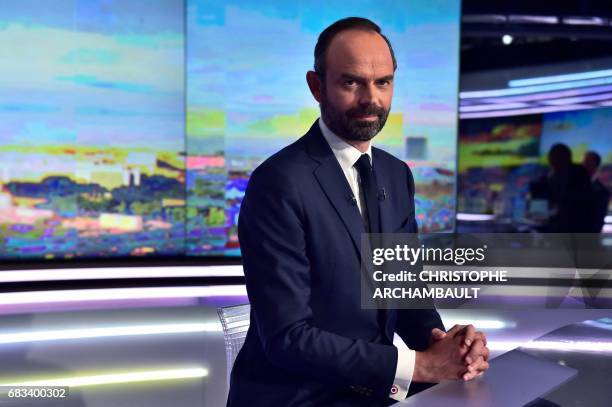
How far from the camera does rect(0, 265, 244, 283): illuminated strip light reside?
4371mm

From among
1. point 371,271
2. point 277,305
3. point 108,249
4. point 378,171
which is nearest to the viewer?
point 277,305

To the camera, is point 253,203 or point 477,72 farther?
point 477,72

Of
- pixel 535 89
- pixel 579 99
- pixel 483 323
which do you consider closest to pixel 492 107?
pixel 535 89

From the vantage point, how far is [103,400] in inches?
104

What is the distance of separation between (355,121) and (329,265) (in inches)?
10.9

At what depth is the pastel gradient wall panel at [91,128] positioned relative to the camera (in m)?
4.46

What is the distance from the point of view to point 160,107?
477 cm

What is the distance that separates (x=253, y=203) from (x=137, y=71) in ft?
13.3

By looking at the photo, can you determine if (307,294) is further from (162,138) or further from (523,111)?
(523,111)

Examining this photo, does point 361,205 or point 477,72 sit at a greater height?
point 477,72

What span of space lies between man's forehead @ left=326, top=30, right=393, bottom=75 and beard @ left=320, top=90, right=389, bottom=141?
2.7 inches

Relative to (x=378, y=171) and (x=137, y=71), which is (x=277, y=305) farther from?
(x=137, y=71)

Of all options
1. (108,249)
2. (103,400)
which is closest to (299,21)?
(108,249)

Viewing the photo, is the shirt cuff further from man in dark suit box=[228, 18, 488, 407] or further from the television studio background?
the television studio background
